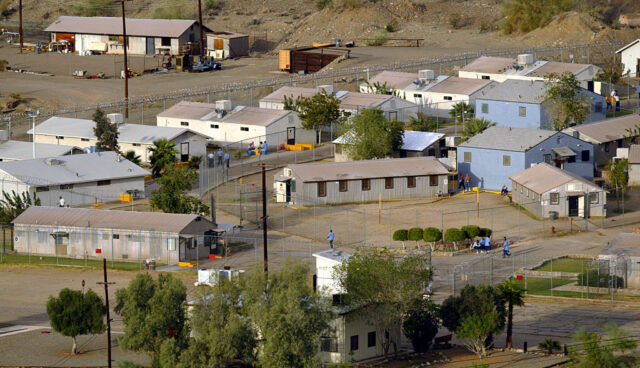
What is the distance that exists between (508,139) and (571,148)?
412 centimetres

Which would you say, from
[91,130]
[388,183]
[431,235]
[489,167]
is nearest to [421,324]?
[431,235]

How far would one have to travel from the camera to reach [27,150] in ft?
290

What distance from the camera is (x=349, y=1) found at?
518ft

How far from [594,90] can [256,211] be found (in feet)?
133

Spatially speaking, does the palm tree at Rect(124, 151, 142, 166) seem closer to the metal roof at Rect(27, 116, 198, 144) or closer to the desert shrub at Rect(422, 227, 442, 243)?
the metal roof at Rect(27, 116, 198, 144)

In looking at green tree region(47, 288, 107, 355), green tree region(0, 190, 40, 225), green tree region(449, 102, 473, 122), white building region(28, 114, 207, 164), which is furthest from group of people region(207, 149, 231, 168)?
green tree region(47, 288, 107, 355)

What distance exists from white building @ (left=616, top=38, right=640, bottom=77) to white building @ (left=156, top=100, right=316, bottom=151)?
36288 mm

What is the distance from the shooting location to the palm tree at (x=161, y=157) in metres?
87.0

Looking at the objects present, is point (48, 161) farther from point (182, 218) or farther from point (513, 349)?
point (513, 349)

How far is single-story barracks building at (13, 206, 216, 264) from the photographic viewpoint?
221ft

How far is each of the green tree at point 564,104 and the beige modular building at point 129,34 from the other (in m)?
55.1

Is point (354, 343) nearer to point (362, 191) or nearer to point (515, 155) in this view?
point (362, 191)

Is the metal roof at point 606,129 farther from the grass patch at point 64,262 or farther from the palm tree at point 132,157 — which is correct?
the grass patch at point 64,262

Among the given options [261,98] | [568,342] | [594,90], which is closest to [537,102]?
[594,90]
